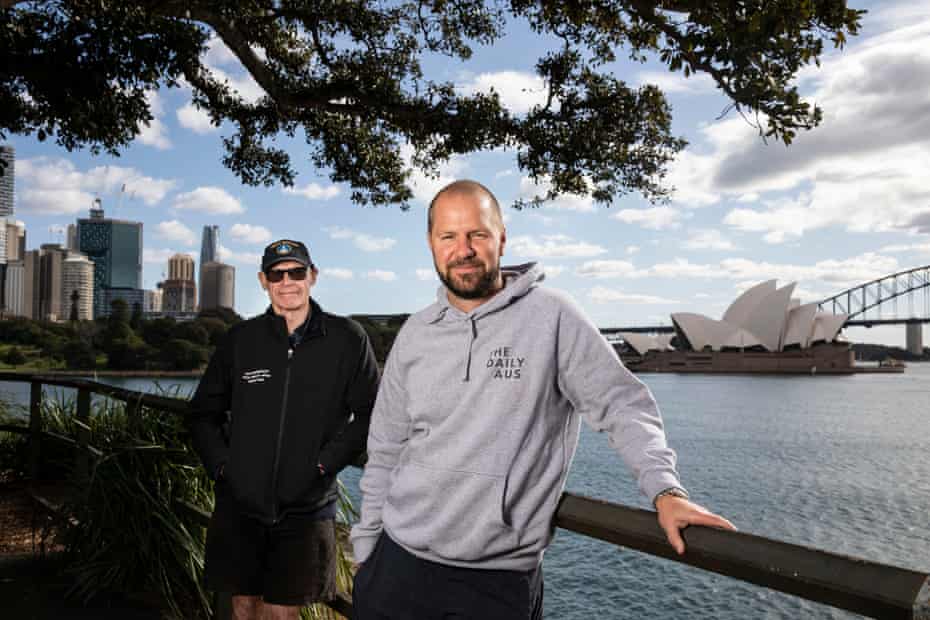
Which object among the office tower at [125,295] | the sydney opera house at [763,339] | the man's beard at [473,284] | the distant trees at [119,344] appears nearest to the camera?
the man's beard at [473,284]

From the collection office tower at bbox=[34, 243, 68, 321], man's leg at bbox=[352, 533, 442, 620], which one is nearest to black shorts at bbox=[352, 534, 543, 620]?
man's leg at bbox=[352, 533, 442, 620]

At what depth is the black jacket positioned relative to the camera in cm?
205

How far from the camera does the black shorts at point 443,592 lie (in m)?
1.28

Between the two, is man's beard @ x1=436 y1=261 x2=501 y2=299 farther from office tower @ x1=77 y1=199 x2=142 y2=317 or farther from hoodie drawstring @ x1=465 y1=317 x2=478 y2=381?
office tower @ x1=77 y1=199 x2=142 y2=317

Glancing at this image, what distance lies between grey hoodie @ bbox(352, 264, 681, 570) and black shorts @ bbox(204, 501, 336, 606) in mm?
750

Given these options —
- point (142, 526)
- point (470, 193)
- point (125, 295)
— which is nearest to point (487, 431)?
point (470, 193)

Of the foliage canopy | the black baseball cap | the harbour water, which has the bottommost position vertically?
the harbour water

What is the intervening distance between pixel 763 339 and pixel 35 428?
7912 cm

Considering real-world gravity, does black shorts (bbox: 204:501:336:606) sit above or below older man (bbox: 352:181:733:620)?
below

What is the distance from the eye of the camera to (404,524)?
4.53 ft

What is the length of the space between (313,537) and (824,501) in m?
24.2

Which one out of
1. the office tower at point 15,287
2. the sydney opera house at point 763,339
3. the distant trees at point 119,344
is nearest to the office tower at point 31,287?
the office tower at point 15,287

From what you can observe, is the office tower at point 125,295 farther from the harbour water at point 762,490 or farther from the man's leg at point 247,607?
the man's leg at point 247,607

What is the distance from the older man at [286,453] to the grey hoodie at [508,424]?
27.6 inches
